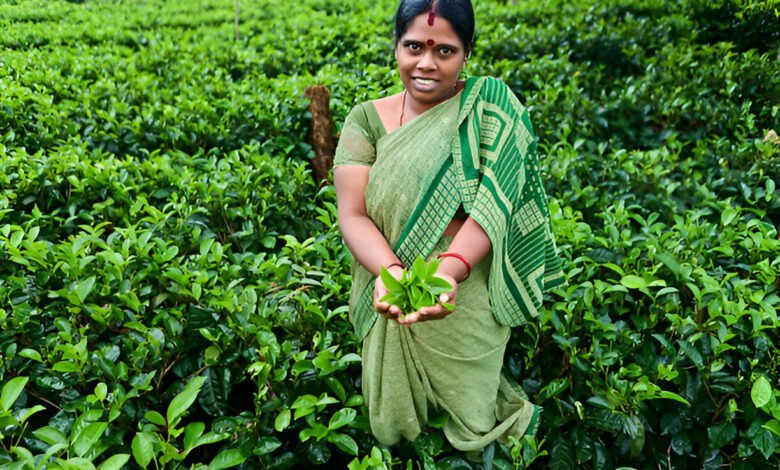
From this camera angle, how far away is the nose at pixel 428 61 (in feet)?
5.57

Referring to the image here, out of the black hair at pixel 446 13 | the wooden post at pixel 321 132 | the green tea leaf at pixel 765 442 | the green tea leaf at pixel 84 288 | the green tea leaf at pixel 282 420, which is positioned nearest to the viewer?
the black hair at pixel 446 13

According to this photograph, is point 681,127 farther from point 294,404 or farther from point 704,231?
point 294,404

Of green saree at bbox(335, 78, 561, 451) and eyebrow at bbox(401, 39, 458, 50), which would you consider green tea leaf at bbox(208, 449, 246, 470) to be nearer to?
green saree at bbox(335, 78, 561, 451)

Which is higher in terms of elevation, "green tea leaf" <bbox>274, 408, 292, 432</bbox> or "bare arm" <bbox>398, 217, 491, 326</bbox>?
"bare arm" <bbox>398, 217, 491, 326</bbox>

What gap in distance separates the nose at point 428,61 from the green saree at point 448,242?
0.41 feet

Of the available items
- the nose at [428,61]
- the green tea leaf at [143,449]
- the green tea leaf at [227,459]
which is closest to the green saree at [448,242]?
the nose at [428,61]

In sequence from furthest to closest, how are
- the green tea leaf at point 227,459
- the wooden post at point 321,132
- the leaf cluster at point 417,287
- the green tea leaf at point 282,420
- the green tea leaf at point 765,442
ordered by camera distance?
1. the wooden post at point 321,132
2. the green tea leaf at point 765,442
3. the green tea leaf at point 282,420
4. the green tea leaf at point 227,459
5. the leaf cluster at point 417,287

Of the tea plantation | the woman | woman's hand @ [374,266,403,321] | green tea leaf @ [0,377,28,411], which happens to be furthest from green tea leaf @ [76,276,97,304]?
woman's hand @ [374,266,403,321]

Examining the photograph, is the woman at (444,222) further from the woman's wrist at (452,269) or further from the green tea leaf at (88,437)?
the green tea leaf at (88,437)

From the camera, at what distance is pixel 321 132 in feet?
12.5

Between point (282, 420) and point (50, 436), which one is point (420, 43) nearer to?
point (282, 420)

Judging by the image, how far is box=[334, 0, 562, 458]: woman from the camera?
1720 millimetres

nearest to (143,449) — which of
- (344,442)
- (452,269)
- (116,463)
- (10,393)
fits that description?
(116,463)

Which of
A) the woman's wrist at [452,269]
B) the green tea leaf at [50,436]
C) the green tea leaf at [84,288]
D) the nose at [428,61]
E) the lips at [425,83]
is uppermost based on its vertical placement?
the nose at [428,61]
